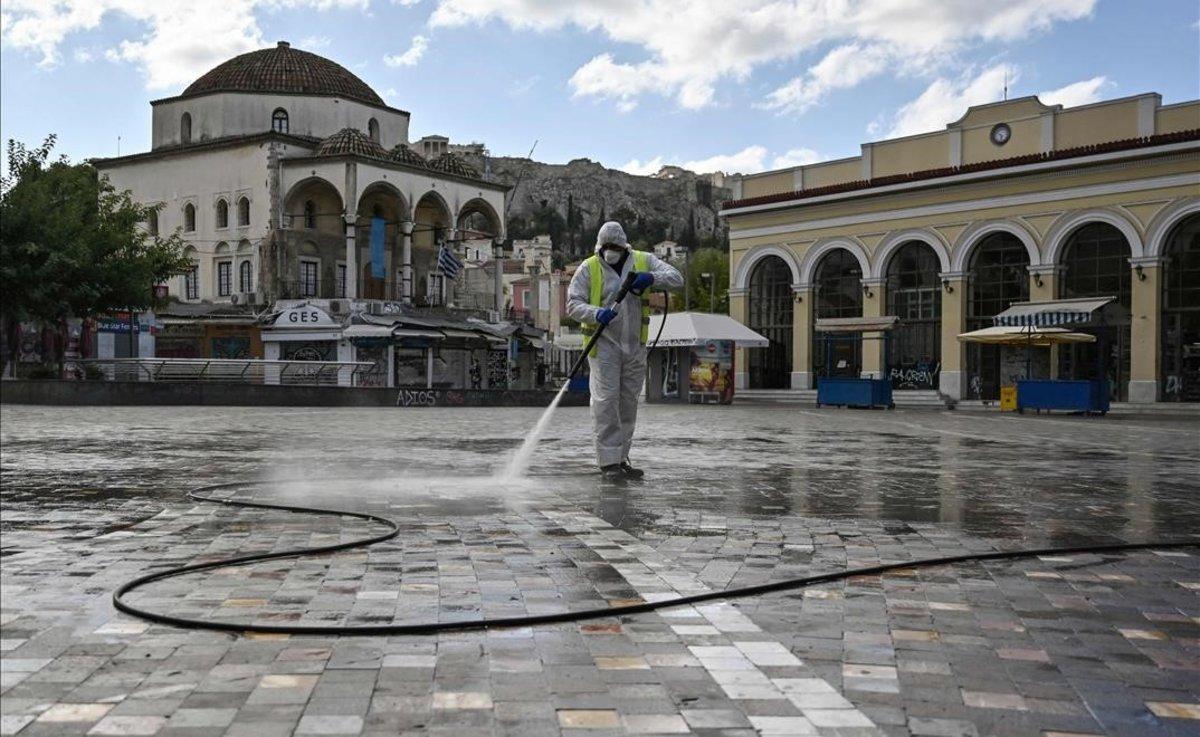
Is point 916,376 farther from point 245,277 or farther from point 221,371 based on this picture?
point 245,277

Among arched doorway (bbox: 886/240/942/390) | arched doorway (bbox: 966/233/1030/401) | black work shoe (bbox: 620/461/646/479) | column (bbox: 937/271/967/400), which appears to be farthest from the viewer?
arched doorway (bbox: 886/240/942/390)

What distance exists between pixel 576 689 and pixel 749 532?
10.2 feet

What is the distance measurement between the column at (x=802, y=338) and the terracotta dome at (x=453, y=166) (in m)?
19.7

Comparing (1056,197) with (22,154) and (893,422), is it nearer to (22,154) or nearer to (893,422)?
(893,422)

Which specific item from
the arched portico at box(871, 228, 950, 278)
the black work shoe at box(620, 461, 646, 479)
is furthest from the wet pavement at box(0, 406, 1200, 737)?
the arched portico at box(871, 228, 950, 278)

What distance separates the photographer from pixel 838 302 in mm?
43531

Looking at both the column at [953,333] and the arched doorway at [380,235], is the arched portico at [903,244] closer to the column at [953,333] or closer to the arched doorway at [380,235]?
the column at [953,333]

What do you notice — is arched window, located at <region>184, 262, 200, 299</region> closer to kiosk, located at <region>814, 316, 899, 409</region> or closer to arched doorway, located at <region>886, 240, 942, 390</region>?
kiosk, located at <region>814, 316, 899, 409</region>

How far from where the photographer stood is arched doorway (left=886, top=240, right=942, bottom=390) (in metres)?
40.4

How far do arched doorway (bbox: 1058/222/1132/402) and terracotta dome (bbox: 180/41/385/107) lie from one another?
34.4 metres

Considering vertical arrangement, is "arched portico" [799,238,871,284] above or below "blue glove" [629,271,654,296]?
above

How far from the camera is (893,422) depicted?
23422 millimetres

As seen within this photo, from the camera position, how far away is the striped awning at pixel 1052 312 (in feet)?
108

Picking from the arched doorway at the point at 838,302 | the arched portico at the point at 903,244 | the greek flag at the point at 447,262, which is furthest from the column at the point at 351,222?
the arched portico at the point at 903,244
